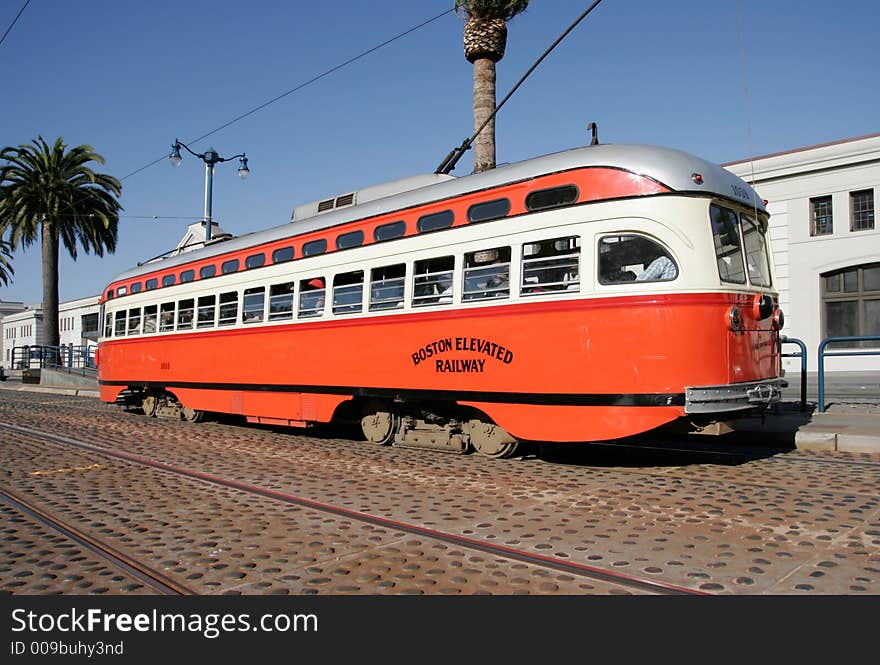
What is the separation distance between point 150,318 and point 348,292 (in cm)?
724

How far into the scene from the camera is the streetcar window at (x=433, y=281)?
8922mm

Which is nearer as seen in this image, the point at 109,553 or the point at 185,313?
the point at 109,553

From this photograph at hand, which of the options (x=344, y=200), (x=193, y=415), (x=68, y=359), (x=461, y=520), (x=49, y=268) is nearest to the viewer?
(x=461, y=520)

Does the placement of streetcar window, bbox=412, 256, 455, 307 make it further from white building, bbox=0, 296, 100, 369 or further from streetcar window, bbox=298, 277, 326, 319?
white building, bbox=0, 296, 100, 369

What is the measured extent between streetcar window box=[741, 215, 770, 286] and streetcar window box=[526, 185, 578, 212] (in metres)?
2.06

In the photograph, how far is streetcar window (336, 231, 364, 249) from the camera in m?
10.2

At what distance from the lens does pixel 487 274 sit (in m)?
8.48

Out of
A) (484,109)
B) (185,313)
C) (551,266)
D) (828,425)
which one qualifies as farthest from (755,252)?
(185,313)

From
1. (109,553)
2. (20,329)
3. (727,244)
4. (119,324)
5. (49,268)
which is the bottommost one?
(109,553)

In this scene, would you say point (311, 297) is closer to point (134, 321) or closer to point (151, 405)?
point (151, 405)

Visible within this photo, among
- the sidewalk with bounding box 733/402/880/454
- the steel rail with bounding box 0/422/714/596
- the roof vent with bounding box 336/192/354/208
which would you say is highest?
the roof vent with bounding box 336/192/354/208

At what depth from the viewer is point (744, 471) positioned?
7668 millimetres

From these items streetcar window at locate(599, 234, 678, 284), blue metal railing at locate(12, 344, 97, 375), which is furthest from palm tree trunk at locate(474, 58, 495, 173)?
blue metal railing at locate(12, 344, 97, 375)
